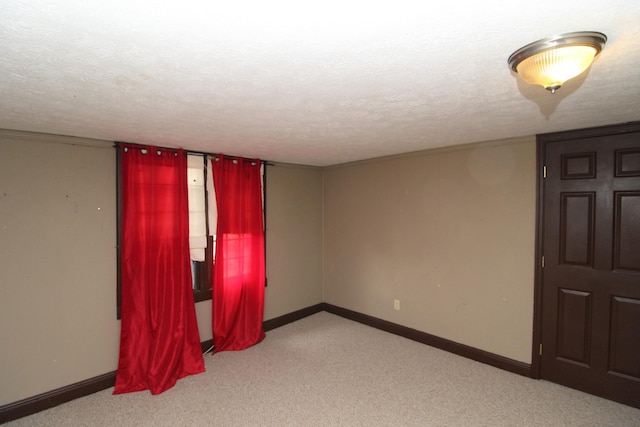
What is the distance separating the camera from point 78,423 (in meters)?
2.34

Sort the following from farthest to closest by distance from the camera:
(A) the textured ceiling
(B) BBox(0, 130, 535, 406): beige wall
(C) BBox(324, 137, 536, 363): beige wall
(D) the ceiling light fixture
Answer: (C) BBox(324, 137, 536, 363): beige wall, (B) BBox(0, 130, 535, 406): beige wall, (D) the ceiling light fixture, (A) the textured ceiling

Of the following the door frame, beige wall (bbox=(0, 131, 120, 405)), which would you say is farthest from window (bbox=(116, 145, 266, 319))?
the door frame

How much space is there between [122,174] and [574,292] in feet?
13.7

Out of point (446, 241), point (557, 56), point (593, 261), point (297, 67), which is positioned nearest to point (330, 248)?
point (446, 241)

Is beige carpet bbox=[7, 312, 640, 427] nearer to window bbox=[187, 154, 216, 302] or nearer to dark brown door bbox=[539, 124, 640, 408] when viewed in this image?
dark brown door bbox=[539, 124, 640, 408]

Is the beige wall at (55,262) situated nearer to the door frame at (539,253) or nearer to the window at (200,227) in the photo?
the window at (200,227)

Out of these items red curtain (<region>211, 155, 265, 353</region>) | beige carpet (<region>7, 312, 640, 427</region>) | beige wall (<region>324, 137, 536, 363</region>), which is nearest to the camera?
beige carpet (<region>7, 312, 640, 427</region>)

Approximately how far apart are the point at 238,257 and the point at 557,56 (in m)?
3.33

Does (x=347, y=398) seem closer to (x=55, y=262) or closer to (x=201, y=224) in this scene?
(x=201, y=224)

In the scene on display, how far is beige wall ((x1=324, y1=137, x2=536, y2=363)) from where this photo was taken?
9.76ft

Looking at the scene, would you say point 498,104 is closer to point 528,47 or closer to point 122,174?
point 528,47

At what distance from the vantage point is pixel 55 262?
8.47 feet

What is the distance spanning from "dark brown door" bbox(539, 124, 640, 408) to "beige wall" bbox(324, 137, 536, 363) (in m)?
0.18

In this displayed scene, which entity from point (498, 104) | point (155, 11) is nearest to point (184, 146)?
point (155, 11)
